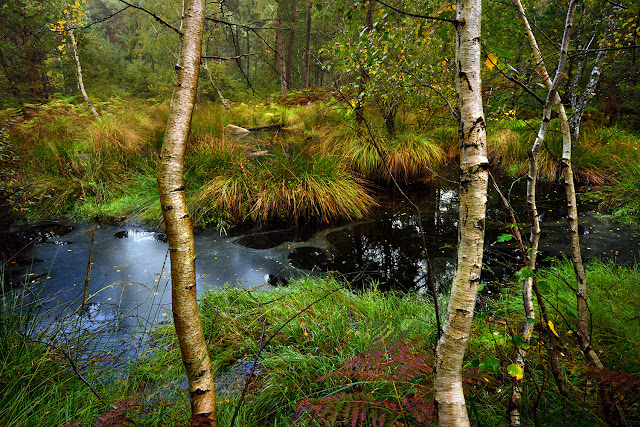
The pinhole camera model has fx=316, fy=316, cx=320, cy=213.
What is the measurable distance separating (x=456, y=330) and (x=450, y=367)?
5.3 inches

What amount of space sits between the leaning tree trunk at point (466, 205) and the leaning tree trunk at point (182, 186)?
2.89ft

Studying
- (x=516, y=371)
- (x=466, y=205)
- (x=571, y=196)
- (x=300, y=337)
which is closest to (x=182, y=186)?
(x=466, y=205)

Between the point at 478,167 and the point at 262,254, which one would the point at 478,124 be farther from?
the point at 262,254

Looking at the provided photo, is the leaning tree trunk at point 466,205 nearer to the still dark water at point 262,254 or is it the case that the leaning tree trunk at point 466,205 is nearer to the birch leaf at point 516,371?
the birch leaf at point 516,371

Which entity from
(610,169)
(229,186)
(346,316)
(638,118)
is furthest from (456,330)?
(638,118)

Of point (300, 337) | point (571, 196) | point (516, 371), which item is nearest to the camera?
point (516, 371)

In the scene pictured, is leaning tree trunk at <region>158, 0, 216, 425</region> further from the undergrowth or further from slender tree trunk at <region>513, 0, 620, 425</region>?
slender tree trunk at <region>513, 0, 620, 425</region>

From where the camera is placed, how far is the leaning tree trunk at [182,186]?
1.11m

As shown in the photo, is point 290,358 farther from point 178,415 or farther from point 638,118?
point 638,118

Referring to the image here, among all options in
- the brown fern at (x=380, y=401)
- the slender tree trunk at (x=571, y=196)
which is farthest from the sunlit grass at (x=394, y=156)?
the brown fern at (x=380, y=401)

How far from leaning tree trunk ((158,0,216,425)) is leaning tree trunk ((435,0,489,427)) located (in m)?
0.88

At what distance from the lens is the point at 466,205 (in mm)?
1008

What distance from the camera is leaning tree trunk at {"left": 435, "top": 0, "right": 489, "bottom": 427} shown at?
3.20 feet

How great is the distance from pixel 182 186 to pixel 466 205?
995 millimetres
